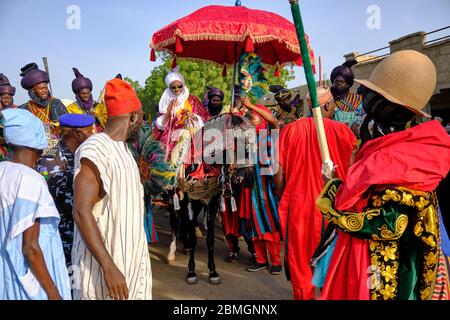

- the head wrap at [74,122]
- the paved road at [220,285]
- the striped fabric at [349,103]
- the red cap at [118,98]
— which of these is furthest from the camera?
the striped fabric at [349,103]

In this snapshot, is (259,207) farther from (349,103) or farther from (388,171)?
(388,171)

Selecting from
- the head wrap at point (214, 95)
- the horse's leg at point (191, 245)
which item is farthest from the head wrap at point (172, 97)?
the horse's leg at point (191, 245)

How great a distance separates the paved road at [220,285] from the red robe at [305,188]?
0.92 meters

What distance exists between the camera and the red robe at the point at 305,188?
3.43 meters

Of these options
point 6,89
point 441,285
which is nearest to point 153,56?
point 6,89

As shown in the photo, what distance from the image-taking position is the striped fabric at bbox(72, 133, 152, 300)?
1.96 m

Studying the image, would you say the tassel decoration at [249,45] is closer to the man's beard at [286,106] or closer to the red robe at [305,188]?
the man's beard at [286,106]

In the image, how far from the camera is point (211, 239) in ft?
15.4

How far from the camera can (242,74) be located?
5078 mm

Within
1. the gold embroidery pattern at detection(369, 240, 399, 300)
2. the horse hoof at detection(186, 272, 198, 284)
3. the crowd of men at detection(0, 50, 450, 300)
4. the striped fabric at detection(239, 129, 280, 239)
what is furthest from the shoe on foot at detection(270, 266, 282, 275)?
the gold embroidery pattern at detection(369, 240, 399, 300)

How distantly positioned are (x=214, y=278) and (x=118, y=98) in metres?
3.09
